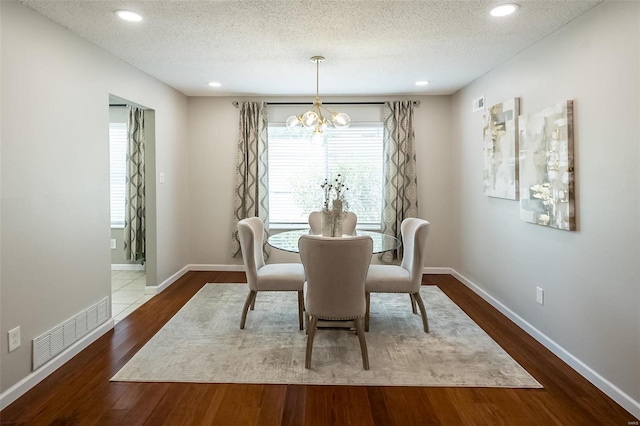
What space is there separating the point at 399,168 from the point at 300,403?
3547mm

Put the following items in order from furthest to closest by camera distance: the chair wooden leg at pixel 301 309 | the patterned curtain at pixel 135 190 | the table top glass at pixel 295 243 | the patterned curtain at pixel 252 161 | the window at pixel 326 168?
the window at pixel 326 168
the patterned curtain at pixel 252 161
the patterned curtain at pixel 135 190
the chair wooden leg at pixel 301 309
the table top glass at pixel 295 243

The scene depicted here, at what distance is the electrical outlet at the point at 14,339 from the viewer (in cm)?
227

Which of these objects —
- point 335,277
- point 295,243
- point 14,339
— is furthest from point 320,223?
point 14,339

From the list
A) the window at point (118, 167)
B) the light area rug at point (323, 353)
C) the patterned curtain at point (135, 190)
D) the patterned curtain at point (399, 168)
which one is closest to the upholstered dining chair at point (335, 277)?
the light area rug at point (323, 353)

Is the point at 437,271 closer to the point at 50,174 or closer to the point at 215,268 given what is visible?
the point at 215,268

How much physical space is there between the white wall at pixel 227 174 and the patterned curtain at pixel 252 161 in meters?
0.14

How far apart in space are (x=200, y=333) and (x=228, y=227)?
2327mm

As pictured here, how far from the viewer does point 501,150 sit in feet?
11.9

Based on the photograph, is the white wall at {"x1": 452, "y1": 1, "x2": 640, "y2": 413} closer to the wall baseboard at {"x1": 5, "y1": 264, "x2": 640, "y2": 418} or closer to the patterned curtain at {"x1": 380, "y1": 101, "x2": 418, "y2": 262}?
the wall baseboard at {"x1": 5, "y1": 264, "x2": 640, "y2": 418}

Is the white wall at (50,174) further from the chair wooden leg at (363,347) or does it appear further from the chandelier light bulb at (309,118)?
the chair wooden leg at (363,347)

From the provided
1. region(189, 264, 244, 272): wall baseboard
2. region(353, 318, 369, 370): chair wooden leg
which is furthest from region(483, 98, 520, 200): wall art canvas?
region(189, 264, 244, 272): wall baseboard

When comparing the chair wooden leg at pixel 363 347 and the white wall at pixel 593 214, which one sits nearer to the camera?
the white wall at pixel 593 214

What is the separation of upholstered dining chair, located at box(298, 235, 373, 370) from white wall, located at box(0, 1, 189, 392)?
168 centimetres

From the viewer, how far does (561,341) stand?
111 inches
